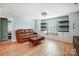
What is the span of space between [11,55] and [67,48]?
4.28 feet

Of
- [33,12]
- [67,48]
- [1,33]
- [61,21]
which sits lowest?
[67,48]

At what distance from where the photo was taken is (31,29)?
9.36ft

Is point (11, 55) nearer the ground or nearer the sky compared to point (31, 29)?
nearer the ground

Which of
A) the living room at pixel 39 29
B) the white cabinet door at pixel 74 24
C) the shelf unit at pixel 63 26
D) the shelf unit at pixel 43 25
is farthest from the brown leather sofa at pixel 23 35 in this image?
the white cabinet door at pixel 74 24

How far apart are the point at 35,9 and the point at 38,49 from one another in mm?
966

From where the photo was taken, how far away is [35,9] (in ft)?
9.06

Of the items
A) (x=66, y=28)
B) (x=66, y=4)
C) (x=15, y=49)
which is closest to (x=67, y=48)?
(x=66, y=28)

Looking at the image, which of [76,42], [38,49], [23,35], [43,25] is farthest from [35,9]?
[76,42]

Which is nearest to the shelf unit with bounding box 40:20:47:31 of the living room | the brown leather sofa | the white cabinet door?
the living room

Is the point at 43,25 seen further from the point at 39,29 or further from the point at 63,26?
the point at 63,26

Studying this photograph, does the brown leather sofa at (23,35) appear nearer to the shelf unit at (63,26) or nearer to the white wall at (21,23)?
the white wall at (21,23)

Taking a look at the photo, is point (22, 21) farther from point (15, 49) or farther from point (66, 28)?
point (66, 28)

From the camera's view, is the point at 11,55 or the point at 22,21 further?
the point at 22,21

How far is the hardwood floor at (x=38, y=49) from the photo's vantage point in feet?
8.73
